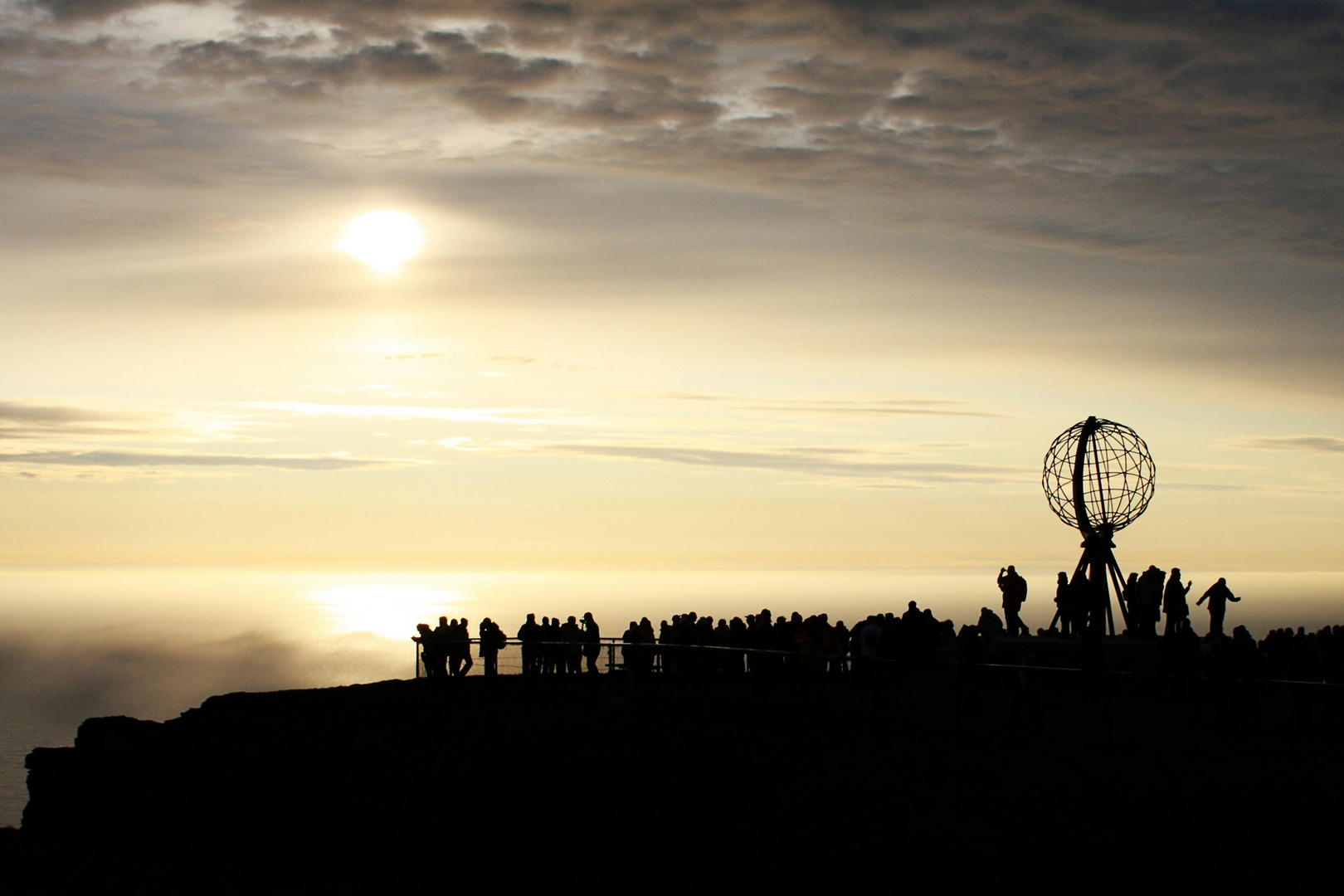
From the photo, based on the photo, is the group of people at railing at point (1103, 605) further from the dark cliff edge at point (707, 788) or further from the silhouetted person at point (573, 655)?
the silhouetted person at point (573, 655)

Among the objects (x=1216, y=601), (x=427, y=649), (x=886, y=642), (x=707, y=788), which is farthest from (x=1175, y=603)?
(x=427, y=649)

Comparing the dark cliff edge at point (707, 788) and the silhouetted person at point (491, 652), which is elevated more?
the silhouetted person at point (491, 652)

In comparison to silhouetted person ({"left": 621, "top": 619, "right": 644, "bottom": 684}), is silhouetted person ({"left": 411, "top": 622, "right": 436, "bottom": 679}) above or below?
above

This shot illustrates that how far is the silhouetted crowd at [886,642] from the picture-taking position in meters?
20.4

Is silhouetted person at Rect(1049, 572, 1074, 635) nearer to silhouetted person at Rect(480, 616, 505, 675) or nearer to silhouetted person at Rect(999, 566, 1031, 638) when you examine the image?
silhouetted person at Rect(999, 566, 1031, 638)

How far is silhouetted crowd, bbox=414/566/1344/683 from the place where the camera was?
20391 millimetres

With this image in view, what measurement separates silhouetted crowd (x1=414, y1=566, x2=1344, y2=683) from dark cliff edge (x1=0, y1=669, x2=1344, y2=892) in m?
0.55

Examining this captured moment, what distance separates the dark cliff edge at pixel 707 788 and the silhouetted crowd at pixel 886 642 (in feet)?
1.80

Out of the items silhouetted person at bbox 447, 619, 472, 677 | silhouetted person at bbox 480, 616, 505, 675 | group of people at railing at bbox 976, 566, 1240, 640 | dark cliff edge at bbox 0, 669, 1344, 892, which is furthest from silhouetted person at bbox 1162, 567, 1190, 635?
silhouetted person at bbox 447, 619, 472, 677

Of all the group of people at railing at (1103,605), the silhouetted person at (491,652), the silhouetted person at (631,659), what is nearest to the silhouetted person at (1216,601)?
the group of people at railing at (1103,605)

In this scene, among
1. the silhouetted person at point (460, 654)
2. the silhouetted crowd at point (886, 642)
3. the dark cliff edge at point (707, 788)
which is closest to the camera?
the dark cliff edge at point (707, 788)

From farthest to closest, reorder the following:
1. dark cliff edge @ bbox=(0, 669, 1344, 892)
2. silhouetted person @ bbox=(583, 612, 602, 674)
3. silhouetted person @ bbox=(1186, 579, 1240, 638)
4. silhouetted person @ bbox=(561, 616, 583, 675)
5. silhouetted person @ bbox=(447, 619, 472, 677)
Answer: silhouetted person @ bbox=(447, 619, 472, 677) → silhouetted person @ bbox=(561, 616, 583, 675) → silhouetted person @ bbox=(583, 612, 602, 674) → silhouetted person @ bbox=(1186, 579, 1240, 638) → dark cliff edge @ bbox=(0, 669, 1344, 892)

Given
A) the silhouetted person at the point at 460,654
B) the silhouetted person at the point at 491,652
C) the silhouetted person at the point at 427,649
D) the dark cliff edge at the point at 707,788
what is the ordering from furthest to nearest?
1. the silhouetted person at the point at 427,649
2. the silhouetted person at the point at 460,654
3. the silhouetted person at the point at 491,652
4. the dark cliff edge at the point at 707,788

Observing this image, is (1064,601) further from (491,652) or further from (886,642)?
(491,652)
